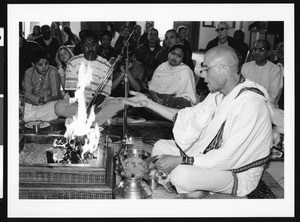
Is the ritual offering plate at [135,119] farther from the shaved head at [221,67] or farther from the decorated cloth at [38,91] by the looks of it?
the shaved head at [221,67]

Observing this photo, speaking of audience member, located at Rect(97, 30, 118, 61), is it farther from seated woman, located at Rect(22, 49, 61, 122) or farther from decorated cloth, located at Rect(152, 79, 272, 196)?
decorated cloth, located at Rect(152, 79, 272, 196)

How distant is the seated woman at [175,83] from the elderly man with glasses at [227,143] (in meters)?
1.77

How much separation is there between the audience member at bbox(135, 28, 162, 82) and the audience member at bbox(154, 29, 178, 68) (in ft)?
0.18

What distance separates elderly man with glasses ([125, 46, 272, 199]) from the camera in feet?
9.48

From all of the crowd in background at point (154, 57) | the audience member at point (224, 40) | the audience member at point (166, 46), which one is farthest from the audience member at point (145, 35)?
the audience member at point (224, 40)

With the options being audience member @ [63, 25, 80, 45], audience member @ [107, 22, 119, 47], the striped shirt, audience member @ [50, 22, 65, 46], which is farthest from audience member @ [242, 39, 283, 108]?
audience member @ [50, 22, 65, 46]

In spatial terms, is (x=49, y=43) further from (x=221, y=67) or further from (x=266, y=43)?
(x=266, y=43)

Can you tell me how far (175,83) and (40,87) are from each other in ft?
5.47

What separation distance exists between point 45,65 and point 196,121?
2103 millimetres

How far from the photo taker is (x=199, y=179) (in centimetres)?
291

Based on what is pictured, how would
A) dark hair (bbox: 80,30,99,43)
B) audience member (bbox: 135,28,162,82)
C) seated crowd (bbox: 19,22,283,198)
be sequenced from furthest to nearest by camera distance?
audience member (bbox: 135,28,162,82), dark hair (bbox: 80,30,99,43), seated crowd (bbox: 19,22,283,198)

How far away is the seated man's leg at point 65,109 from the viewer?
4.54 meters
